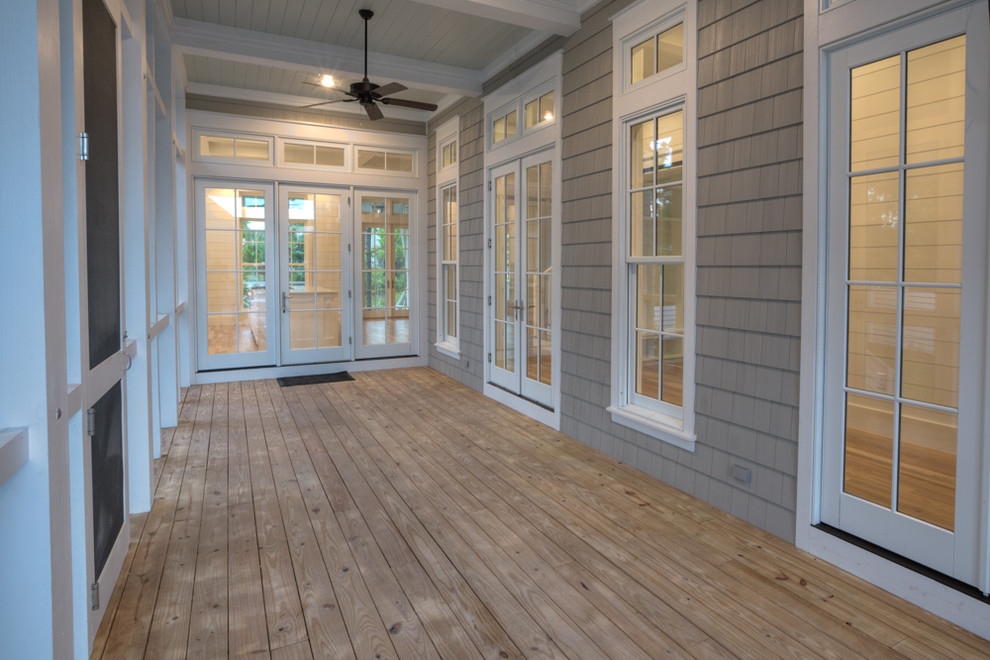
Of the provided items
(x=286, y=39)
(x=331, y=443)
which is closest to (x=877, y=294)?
(x=331, y=443)

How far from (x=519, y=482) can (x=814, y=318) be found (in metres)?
1.92

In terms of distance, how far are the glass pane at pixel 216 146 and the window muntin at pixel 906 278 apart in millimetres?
6282

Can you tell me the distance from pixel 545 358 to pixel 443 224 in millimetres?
2892

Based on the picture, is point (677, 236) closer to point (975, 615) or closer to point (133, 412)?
point (975, 615)

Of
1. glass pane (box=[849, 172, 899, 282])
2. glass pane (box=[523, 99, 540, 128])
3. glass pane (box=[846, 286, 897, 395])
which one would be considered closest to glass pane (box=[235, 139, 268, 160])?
glass pane (box=[523, 99, 540, 128])

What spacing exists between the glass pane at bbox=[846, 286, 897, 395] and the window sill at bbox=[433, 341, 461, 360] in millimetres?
4644

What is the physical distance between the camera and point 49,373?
4.90ft

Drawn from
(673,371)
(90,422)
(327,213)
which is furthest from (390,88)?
(90,422)

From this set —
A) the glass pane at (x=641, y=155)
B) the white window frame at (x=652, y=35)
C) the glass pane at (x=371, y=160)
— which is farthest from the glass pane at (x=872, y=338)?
the glass pane at (x=371, y=160)

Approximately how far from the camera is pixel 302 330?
7.18 metres

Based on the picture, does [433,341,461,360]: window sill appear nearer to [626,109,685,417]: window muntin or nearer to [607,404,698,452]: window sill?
[607,404,698,452]: window sill

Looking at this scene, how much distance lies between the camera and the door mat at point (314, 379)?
6.71 m

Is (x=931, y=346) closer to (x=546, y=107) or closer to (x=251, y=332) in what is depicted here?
(x=546, y=107)

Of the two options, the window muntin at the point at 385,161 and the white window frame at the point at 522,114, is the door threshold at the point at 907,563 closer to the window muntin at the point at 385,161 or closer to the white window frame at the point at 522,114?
the white window frame at the point at 522,114
